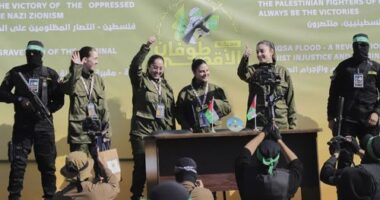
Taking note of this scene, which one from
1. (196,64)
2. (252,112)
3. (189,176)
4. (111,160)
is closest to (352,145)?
(252,112)

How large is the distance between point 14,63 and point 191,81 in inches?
72.9

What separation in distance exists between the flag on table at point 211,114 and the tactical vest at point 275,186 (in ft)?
6.78

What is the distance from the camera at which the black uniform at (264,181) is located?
3895 mm

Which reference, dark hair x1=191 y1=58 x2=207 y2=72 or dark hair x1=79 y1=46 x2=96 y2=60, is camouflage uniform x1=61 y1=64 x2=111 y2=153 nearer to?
dark hair x1=79 y1=46 x2=96 y2=60

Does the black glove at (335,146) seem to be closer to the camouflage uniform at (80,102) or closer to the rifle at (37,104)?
the camouflage uniform at (80,102)

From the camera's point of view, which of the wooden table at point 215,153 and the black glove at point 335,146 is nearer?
the black glove at point 335,146

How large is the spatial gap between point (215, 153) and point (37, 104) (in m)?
1.67

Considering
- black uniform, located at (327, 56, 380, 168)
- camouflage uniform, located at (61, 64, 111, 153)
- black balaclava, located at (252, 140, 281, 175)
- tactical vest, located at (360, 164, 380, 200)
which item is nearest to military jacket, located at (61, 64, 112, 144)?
camouflage uniform, located at (61, 64, 111, 153)

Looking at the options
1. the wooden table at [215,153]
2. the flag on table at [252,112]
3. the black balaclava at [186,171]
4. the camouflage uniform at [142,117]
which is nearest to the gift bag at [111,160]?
the wooden table at [215,153]

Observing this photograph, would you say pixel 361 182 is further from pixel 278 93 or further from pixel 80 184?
pixel 278 93

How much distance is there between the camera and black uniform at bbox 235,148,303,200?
3895 millimetres

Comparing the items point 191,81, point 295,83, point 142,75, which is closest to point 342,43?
point 295,83

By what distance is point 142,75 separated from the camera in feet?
20.4

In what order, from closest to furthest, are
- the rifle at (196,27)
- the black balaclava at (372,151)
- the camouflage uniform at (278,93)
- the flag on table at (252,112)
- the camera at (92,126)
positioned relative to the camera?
the black balaclava at (372,151), the camera at (92,126), the flag on table at (252,112), the camouflage uniform at (278,93), the rifle at (196,27)
